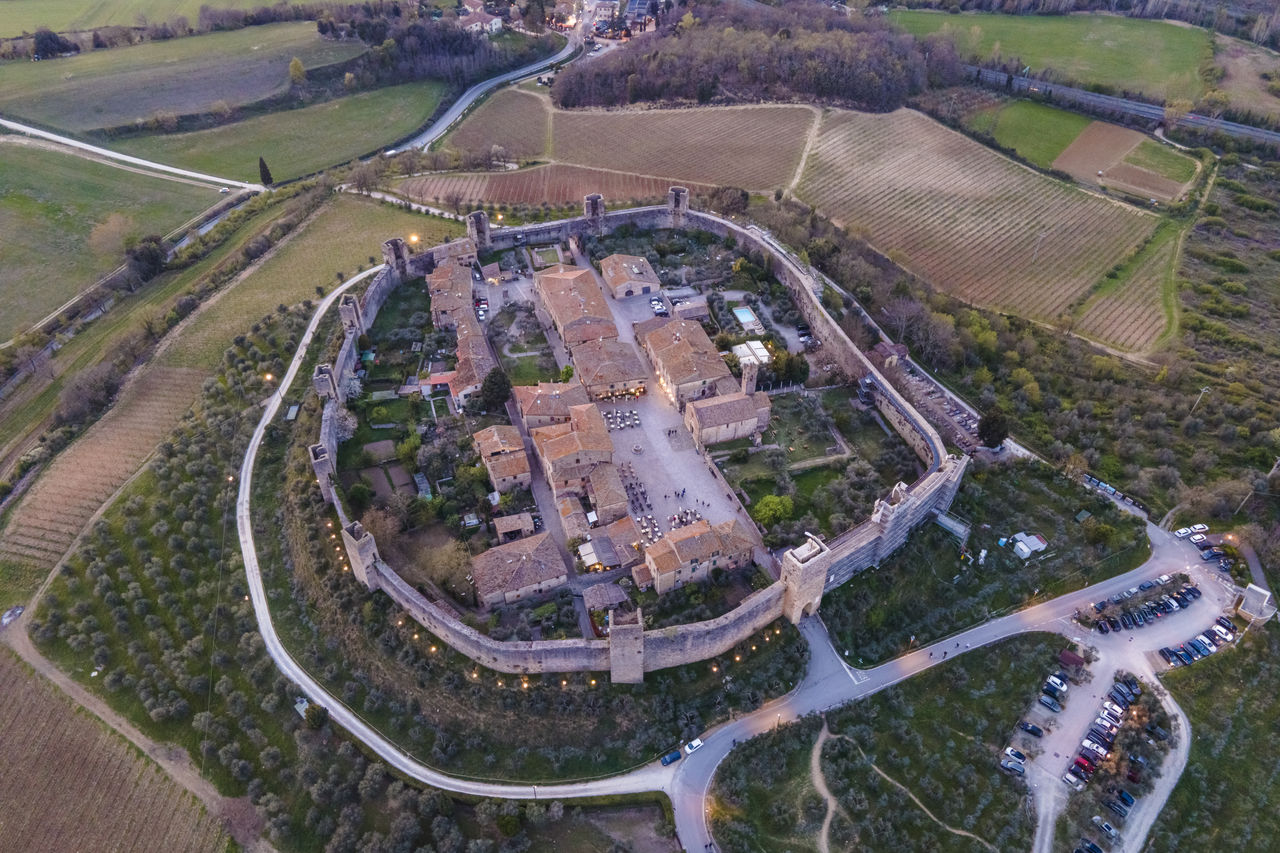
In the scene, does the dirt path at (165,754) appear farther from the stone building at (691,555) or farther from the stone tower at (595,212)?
the stone tower at (595,212)

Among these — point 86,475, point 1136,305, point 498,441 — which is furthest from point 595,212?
point 1136,305

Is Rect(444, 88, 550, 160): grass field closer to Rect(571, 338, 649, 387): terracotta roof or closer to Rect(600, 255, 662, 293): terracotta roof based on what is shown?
Rect(600, 255, 662, 293): terracotta roof

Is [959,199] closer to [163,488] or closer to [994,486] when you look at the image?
[994,486]

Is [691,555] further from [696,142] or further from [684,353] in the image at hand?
[696,142]

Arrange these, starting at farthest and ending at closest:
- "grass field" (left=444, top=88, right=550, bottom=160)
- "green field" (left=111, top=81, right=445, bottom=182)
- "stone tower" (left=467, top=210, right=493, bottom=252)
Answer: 1. "grass field" (left=444, top=88, right=550, bottom=160)
2. "green field" (left=111, top=81, right=445, bottom=182)
3. "stone tower" (left=467, top=210, right=493, bottom=252)

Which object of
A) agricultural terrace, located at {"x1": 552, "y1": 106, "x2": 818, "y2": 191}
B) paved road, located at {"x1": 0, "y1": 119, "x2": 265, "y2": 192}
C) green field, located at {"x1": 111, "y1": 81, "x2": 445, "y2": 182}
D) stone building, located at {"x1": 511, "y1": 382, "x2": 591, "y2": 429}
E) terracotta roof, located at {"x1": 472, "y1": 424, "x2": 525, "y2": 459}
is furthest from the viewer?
green field, located at {"x1": 111, "y1": 81, "x2": 445, "y2": 182}

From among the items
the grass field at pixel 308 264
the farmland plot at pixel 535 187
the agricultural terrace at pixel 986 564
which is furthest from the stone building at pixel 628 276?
the agricultural terrace at pixel 986 564

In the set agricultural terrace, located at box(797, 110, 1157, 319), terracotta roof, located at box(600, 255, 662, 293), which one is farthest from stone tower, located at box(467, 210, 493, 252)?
agricultural terrace, located at box(797, 110, 1157, 319)
